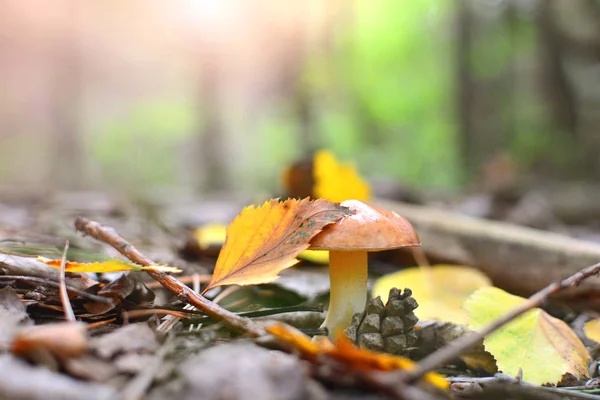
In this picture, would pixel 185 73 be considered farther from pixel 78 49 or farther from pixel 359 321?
pixel 359 321

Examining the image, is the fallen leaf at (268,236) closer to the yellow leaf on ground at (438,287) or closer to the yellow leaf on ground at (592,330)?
the yellow leaf on ground at (438,287)

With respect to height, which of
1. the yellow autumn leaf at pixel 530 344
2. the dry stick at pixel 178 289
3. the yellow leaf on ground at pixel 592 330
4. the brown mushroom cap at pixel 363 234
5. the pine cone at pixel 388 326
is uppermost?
the brown mushroom cap at pixel 363 234

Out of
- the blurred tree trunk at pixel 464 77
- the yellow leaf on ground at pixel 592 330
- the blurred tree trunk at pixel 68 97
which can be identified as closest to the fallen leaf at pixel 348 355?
the yellow leaf on ground at pixel 592 330

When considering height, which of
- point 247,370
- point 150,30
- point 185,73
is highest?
point 150,30

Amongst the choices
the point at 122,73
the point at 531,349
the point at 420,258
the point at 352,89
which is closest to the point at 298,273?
the point at 420,258

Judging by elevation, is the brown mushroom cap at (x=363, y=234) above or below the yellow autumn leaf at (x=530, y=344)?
above

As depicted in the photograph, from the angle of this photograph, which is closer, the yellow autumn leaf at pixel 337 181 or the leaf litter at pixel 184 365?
the leaf litter at pixel 184 365
